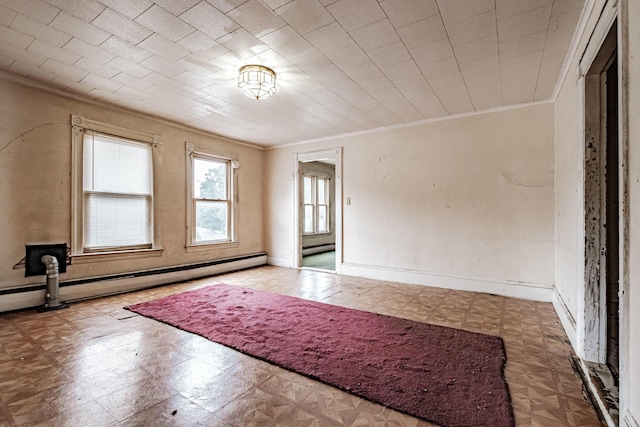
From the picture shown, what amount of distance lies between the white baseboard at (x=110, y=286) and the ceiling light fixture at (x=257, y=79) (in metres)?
3.36

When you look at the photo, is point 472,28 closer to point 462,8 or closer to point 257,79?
point 462,8

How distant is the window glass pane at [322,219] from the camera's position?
9625mm

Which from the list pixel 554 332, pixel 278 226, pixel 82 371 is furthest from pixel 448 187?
pixel 82 371

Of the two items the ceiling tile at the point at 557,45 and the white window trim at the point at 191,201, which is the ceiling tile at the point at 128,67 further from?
the ceiling tile at the point at 557,45

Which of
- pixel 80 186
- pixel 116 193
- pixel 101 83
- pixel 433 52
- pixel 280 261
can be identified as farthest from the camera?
pixel 280 261

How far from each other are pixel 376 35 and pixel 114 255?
177 inches

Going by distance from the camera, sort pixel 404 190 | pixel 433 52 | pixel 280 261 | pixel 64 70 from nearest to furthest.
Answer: pixel 433 52
pixel 64 70
pixel 404 190
pixel 280 261

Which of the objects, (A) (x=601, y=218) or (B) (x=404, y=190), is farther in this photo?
(B) (x=404, y=190)

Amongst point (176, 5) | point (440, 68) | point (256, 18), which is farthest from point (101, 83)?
point (440, 68)

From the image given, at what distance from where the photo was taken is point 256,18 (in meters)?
2.33

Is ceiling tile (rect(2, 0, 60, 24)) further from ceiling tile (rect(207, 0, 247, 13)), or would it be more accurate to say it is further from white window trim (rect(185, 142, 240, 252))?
white window trim (rect(185, 142, 240, 252))

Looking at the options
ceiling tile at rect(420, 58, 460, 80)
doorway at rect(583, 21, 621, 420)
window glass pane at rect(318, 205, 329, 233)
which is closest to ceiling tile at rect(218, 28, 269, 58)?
ceiling tile at rect(420, 58, 460, 80)

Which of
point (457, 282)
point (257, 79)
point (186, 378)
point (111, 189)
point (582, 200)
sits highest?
point (257, 79)

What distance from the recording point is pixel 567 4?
85.4 inches
